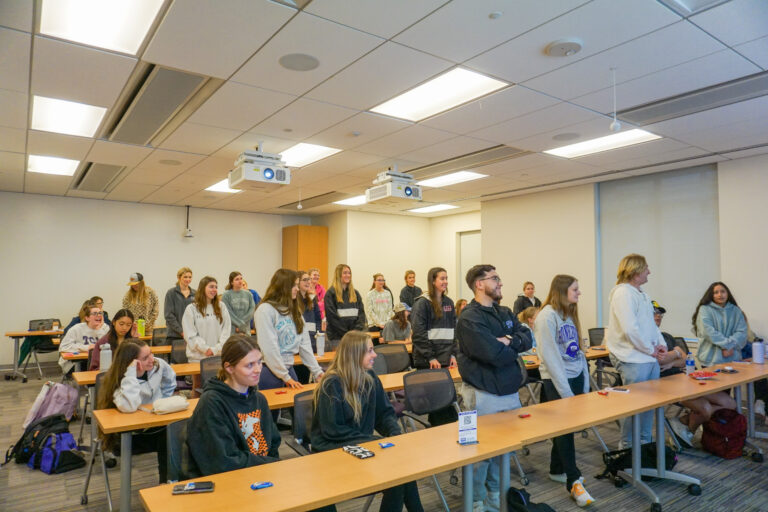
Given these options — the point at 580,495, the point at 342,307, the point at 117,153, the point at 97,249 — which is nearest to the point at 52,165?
the point at 117,153

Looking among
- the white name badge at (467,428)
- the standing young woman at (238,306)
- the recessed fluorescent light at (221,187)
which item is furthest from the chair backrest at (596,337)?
the recessed fluorescent light at (221,187)

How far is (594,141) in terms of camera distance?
5.60 meters

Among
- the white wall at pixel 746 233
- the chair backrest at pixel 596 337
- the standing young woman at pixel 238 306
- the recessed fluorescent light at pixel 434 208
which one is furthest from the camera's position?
the recessed fluorescent light at pixel 434 208

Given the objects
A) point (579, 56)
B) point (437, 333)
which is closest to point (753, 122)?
point (579, 56)

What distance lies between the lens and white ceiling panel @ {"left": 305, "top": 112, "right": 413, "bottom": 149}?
4633mm

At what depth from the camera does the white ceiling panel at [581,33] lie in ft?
9.11

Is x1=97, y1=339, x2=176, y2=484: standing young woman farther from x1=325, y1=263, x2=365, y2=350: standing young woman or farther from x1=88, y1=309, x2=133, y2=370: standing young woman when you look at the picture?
x1=325, y1=263, x2=365, y2=350: standing young woman

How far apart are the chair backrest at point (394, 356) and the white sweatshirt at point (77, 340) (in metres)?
3.44

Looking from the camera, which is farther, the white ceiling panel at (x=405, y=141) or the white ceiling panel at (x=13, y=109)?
the white ceiling panel at (x=405, y=141)

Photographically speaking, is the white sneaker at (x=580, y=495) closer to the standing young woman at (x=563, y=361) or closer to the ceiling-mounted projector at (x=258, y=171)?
the standing young woman at (x=563, y=361)

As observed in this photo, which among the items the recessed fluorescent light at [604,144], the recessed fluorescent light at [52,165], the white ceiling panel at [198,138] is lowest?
the white ceiling panel at [198,138]

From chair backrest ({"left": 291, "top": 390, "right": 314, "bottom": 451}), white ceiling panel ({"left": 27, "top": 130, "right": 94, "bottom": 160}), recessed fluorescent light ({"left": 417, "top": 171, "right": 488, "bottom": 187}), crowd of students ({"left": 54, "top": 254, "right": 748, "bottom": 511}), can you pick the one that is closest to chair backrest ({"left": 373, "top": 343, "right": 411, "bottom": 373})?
crowd of students ({"left": 54, "top": 254, "right": 748, "bottom": 511})

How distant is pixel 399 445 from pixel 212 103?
3.22 m

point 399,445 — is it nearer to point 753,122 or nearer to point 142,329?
point 753,122
